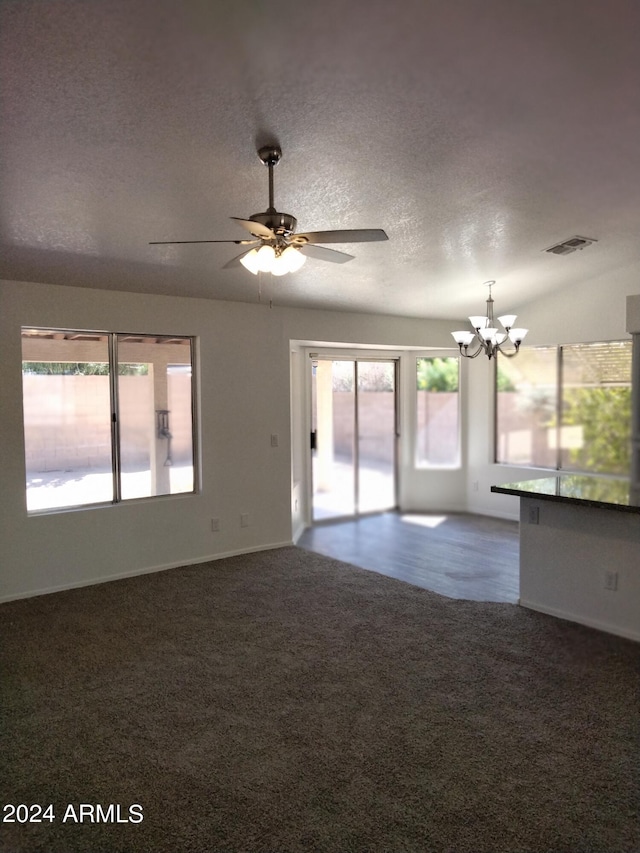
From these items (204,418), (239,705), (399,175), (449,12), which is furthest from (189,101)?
(204,418)

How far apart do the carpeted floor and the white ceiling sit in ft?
8.18

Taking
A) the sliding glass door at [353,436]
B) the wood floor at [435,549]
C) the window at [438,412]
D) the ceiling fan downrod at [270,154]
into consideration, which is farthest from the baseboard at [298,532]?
the ceiling fan downrod at [270,154]

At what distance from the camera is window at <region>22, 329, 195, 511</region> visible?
4391mm

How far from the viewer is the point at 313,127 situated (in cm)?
255

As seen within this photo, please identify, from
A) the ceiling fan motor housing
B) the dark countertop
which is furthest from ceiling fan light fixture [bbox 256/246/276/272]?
the dark countertop

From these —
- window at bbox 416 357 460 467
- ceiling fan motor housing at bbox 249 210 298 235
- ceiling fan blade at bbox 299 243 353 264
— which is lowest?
window at bbox 416 357 460 467

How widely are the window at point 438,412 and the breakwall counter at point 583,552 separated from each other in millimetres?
3301

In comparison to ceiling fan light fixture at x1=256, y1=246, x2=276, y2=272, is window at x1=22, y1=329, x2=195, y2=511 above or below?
below

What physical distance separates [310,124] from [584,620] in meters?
3.23

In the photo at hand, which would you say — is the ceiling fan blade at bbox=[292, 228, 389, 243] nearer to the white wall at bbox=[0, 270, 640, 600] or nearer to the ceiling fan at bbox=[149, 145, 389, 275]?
the ceiling fan at bbox=[149, 145, 389, 275]

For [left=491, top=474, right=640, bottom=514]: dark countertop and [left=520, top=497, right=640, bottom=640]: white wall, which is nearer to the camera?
[left=491, top=474, right=640, bottom=514]: dark countertop

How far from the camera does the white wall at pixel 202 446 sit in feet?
13.9

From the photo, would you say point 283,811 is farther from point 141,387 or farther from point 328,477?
point 328,477

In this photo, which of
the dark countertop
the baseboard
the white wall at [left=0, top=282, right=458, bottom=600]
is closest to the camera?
the dark countertop
